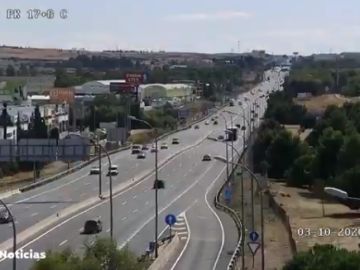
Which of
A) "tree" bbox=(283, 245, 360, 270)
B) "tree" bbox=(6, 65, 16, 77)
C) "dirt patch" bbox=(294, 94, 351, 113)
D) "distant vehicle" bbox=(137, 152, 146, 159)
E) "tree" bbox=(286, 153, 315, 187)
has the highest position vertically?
"tree" bbox=(283, 245, 360, 270)

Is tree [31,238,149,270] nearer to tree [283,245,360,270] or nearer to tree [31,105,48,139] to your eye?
tree [283,245,360,270]

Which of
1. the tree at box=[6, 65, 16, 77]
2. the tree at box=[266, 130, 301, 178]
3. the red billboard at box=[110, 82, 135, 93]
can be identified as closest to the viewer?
the tree at box=[266, 130, 301, 178]

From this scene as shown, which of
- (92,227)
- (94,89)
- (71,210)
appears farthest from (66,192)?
(94,89)

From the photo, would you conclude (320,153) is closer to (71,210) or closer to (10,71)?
(71,210)

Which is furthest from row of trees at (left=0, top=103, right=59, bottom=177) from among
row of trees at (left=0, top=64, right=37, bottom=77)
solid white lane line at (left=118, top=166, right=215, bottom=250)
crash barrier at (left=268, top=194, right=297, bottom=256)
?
row of trees at (left=0, top=64, right=37, bottom=77)

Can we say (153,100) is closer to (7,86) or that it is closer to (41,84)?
(41,84)

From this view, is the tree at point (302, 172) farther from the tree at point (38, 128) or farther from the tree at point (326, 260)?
the tree at point (326, 260)
